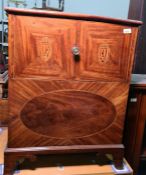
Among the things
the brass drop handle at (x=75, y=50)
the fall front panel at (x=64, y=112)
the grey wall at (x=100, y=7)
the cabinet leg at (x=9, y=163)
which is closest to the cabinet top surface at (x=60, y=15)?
the brass drop handle at (x=75, y=50)

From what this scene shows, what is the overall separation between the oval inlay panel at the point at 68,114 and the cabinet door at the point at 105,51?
13 centimetres

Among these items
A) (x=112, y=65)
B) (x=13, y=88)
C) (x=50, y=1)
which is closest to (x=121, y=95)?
(x=112, y=65)

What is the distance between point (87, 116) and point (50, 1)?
1512 mm

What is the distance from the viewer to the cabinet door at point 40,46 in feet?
3.39

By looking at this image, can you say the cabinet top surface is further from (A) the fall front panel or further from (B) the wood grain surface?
(A) the fall front panel

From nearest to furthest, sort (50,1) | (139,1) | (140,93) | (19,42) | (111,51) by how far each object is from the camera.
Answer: (19,42) → (111,51) → (140,93) → (139,1) → (50,1)

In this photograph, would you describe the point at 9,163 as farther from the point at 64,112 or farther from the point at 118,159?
the point at 118,159

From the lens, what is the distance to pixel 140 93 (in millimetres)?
1516

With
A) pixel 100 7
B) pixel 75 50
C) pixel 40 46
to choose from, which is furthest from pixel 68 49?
pixel 100 7

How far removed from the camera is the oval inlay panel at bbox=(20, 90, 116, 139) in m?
1.15

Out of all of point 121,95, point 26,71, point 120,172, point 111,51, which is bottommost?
point 120,172

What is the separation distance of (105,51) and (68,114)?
15.2 inches

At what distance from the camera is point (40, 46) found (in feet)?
3.51

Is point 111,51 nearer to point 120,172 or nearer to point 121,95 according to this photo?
point 121,95
